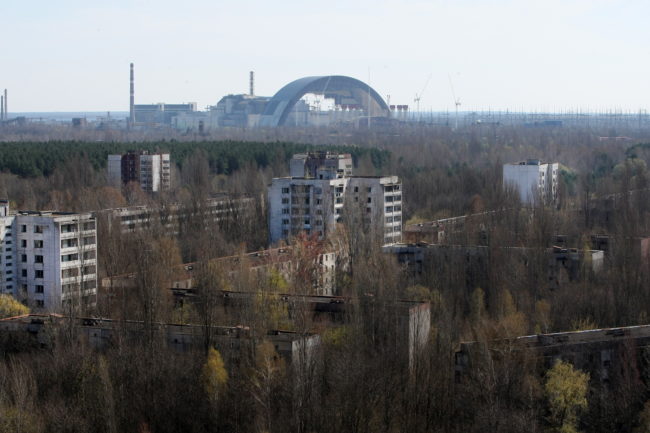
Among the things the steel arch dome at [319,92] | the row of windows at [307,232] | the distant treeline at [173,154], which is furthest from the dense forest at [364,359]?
the steel arch dome at [319,92]

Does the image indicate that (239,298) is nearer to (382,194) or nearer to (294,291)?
(294,291)

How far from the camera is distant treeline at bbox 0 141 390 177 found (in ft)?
91.4

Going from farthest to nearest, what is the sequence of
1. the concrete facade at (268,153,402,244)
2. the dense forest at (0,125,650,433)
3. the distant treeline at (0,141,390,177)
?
1. the distant treeline at (0,141,390,177)
2. the concrete facade at (268,153,402,244)
3. the dense forest at (0,125,650,433)

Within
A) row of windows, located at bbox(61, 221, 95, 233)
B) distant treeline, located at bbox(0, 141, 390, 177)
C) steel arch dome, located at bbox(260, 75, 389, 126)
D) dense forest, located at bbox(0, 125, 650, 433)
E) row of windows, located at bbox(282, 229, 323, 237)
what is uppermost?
steel arch dome, located at bbox(260, 75, 389, 126)

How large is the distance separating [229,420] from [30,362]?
243 centimetres

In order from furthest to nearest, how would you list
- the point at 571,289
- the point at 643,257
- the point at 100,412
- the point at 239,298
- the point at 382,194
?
the point at 382,194
the point at 643,257
the point at 571,289
the point at 239,298
the point at 100,412

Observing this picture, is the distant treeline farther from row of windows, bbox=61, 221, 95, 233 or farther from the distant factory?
the distant factory

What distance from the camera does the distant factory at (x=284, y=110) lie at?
60.8m

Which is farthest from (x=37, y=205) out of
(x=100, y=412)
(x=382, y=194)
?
(x=100, y=412)

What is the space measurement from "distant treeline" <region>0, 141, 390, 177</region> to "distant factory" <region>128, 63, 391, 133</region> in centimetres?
2349

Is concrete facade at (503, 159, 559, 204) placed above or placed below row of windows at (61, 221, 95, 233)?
above

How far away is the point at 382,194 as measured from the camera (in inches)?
808

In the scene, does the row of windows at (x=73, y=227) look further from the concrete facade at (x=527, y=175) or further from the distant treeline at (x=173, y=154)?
the concrete facade at (x=527, y=175)

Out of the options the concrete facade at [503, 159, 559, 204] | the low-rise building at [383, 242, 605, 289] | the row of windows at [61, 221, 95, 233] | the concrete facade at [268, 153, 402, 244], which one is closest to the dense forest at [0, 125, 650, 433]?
the low-rise building at [383, 242, 605, 289]
